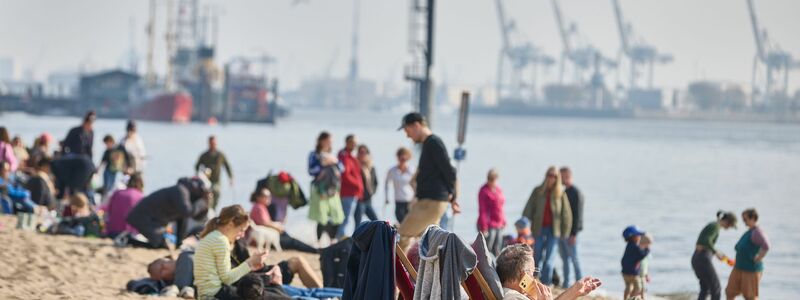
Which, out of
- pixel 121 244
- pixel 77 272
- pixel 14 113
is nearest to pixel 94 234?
pixel 121 244

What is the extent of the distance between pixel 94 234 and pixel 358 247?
8.23m

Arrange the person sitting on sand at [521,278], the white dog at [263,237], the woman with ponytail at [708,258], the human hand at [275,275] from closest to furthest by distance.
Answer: the person sitting on sand at [521,278] → the human hand at [275,275] → the woman with ponytail at [708,258] → the white dog at [263,237]

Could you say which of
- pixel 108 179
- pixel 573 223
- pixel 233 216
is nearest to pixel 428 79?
pixel 108 179

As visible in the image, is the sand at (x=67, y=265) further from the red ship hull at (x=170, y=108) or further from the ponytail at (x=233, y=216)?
the red ship hull at (x=170, y=108)

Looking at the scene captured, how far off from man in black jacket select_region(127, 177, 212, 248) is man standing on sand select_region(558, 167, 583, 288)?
11.4 ft

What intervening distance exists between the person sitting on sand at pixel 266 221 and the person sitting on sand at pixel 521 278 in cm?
785

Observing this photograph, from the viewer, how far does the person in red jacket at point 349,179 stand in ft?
53.8

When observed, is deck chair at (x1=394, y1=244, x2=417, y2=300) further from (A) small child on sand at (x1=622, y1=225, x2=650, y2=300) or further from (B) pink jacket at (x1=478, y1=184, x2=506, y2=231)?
(B) pink jacket at (x1=478, y1=184, x2=506, y2=231)

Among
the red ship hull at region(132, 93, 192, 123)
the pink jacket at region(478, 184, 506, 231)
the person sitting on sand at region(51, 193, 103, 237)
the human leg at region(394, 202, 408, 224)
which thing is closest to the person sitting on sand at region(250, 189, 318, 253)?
Result: the human leg at region(394, 202, 408, 224)

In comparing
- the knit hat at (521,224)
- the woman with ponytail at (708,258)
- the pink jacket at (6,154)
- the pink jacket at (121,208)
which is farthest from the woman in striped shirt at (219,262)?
the pink jacket at (6,154)

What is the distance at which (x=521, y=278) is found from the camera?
278 inches

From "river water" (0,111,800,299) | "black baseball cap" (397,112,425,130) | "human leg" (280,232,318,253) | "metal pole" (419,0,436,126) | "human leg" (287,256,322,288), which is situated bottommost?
"river water" (0,111,800,299)

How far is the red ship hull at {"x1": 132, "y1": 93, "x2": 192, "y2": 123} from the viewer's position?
392 feet

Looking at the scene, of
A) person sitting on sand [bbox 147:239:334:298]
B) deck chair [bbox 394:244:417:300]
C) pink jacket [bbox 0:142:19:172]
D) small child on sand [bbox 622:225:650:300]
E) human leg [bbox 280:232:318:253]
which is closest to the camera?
deck chair [bbox 394:244:417:300]
